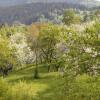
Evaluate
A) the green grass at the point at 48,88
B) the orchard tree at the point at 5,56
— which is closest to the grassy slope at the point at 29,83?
the green grass at the point at 48,88

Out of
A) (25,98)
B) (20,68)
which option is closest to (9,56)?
(20,68)

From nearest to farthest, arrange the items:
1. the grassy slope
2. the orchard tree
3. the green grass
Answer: the green grass
the grassy slope
the orchard tree

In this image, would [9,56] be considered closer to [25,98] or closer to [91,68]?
[25,98]

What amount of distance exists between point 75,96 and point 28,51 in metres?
94.3

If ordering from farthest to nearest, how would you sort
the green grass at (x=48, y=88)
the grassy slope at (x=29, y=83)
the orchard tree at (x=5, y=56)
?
1. the orchard tree at (x=5, y=56)
2. the grassy slope at (x=29, y=83)
3. the green grass at (x=48, y=88)

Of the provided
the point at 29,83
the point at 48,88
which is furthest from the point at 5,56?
the point at 48,88

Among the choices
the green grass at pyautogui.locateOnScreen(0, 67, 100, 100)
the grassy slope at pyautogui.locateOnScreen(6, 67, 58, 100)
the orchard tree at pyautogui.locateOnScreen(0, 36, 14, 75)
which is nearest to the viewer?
the green grass at pyautogui.locateOnScreen(0, 67, 100, 100)

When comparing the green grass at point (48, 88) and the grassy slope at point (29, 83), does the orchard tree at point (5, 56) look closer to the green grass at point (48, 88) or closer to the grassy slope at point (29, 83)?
the grassy slope at point (29, 83)

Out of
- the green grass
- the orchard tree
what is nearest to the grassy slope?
the green grass

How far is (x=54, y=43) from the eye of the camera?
94.3m

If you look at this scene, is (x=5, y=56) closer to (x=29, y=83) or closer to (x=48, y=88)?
(x=29, y=83)

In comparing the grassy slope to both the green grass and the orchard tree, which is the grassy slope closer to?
the green grass

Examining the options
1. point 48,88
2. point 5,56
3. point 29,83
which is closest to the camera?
point 48,88

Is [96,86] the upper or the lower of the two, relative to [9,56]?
upper
